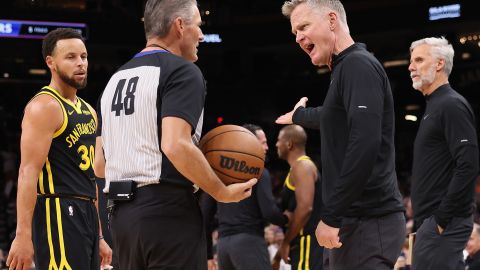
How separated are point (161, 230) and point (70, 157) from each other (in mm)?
1735

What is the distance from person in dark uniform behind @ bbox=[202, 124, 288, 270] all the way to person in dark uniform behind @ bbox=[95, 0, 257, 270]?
364 cm

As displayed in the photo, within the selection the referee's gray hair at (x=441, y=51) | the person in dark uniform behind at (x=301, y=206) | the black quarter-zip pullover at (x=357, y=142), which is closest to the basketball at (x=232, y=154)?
the black quarter-zip pullover at (x=357, y=142)

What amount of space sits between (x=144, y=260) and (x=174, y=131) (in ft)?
2.07

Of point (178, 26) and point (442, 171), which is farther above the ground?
point (178, 26)

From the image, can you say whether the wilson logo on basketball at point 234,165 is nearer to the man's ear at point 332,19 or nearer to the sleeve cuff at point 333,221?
the sleeve cuff at point 333,221

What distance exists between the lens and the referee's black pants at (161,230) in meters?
3.18

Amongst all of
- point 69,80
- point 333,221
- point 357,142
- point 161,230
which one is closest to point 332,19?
point 357,142

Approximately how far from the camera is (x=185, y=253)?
3.20 m

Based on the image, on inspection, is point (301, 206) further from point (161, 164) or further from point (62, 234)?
point (161, 164)

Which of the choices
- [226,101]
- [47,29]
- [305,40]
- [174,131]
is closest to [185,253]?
[174,131]

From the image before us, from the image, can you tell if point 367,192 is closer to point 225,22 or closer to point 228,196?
point 228,196

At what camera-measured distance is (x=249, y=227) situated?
712cm

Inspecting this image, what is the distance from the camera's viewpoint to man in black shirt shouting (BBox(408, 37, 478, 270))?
14.8ft

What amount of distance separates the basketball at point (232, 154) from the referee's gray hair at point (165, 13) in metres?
0.58
